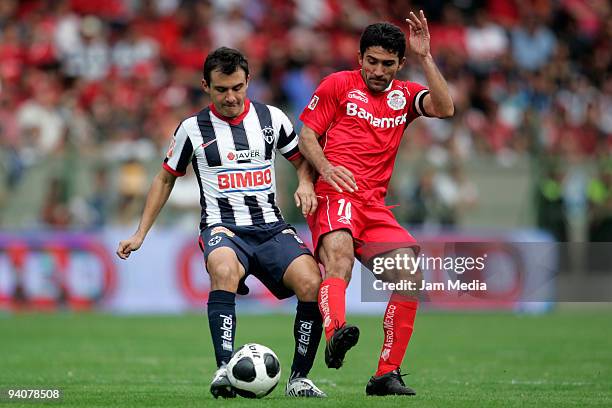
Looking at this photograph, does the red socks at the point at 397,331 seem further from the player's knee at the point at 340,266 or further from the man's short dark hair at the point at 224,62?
the man's short dark hair at the point at 224,62

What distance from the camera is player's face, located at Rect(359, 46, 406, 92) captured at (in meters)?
7.91

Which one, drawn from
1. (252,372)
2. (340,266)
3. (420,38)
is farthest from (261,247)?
(420,38)

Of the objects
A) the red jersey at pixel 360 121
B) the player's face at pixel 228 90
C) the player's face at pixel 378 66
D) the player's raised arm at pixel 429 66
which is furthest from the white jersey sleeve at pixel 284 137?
the player's raised arm at pixel 429 66

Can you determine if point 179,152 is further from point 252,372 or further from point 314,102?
point 252,372

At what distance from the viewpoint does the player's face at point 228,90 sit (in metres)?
7.90

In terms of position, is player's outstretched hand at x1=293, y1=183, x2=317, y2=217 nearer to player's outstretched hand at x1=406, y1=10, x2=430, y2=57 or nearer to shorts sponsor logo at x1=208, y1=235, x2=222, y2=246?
shorts sponsor logo at x1=208, y1=235, x2=222, y2=246

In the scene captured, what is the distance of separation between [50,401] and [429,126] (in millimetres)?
13264

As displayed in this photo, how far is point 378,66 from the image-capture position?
7980 millimetres

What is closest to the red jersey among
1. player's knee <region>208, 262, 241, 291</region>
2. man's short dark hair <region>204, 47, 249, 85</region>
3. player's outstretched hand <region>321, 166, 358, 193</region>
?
player's outstretched hand <region>321, 166, 358, 193</region>

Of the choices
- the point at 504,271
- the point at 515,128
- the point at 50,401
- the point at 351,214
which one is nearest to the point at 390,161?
the point at 351,214

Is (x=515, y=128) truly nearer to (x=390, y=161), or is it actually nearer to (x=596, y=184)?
(x=596, y=184)

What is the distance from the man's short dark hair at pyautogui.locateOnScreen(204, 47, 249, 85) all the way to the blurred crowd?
32.7 ft

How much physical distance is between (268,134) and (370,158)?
730 mm

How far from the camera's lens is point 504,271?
1752 cm
